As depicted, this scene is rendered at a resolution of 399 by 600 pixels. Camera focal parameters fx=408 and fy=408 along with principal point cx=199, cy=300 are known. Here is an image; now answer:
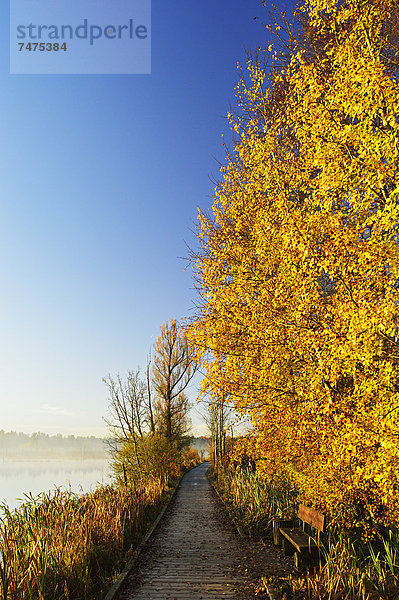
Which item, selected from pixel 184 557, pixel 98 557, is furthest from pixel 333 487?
pixel 98 557

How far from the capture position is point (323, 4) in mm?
6840

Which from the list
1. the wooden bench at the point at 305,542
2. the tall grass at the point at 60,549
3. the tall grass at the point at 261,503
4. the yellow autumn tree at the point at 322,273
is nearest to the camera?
the tall grass at the point at 60,549

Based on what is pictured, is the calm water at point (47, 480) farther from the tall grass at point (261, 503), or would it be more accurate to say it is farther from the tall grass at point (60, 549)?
the tall grass at point (261, 503)

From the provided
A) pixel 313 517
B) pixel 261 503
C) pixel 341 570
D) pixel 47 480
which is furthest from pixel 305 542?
pixel 47 480

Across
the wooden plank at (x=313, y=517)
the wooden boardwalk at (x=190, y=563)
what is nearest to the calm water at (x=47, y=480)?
the wooden boardwalk at (x=190, y=563)

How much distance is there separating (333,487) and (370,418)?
1.88 metres

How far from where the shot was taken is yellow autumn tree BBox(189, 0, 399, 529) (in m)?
5.42

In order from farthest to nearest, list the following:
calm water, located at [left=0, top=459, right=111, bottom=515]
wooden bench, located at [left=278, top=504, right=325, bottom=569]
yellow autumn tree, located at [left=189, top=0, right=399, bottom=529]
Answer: calm water, located at [left=0, top=459, right=111, bottom=515]
wooden bench, located at [left=278, top=504, right=325, bottom=569]
yellow autumn tree, located at [left=189, top=0, right=399, bottom=529]

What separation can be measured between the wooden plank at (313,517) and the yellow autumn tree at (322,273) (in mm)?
225

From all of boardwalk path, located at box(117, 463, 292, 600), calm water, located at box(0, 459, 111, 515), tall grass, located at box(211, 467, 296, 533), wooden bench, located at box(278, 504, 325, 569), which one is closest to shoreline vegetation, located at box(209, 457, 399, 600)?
tall grass, located at box(211, 467, 296, 533)

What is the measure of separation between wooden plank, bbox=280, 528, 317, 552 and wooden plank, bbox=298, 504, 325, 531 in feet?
0.80

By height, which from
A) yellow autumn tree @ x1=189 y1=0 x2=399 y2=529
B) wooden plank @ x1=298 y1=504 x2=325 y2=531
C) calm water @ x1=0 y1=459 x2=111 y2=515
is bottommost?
calm water @ x1=0 y1=459 x2=111 y2=515

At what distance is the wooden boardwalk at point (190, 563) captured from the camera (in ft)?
18.7

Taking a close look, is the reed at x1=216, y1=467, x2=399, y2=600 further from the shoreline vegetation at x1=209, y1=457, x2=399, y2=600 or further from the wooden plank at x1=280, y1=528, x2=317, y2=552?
the wooden plank at x1=280, y1=528, x2=317, y2=552
